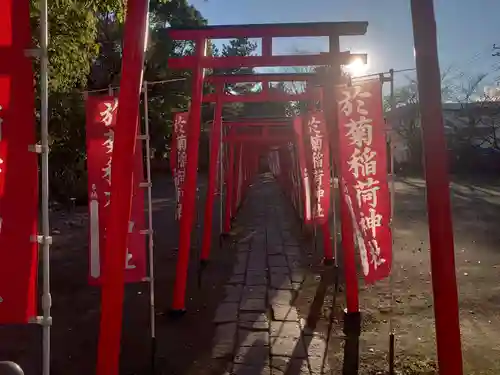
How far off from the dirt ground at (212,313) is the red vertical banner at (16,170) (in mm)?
2238

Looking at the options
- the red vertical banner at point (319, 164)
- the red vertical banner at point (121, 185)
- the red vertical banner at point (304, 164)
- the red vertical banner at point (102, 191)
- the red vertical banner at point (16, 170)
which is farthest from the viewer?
the red vertical banner at point (304, 164)

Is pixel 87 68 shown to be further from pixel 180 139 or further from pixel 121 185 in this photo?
pixel 121 185

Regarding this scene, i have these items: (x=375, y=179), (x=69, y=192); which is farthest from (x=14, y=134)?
(x=69, y=192)

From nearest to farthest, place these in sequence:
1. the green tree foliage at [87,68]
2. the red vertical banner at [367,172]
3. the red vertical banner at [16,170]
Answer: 1. the red vertical banner at [16,170]
2. the red vertical banner at [367,172]
3. the green tree foliage at [87,68]

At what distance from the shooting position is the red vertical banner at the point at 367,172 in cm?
523

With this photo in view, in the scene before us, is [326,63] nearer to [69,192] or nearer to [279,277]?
[279,277]

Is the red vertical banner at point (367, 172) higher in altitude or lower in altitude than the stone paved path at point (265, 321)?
higher

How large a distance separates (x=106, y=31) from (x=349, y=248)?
43.9 ft

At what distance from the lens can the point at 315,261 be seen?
1047 centimetres

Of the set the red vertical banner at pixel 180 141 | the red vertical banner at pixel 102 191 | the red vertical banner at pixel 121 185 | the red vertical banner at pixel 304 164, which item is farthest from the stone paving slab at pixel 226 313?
the red vertical banner at pixel 121 185

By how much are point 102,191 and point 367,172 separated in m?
2.54

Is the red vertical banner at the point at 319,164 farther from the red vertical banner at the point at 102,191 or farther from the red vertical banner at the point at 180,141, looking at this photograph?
the red vertical banner at the point at 102,191

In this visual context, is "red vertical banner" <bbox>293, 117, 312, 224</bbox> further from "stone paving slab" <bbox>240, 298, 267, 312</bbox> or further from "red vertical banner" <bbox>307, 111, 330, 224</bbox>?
"stone paving slab" <bbox>240, 298, 267, 312</bbox>

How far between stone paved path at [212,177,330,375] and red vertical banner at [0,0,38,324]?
101 inches
